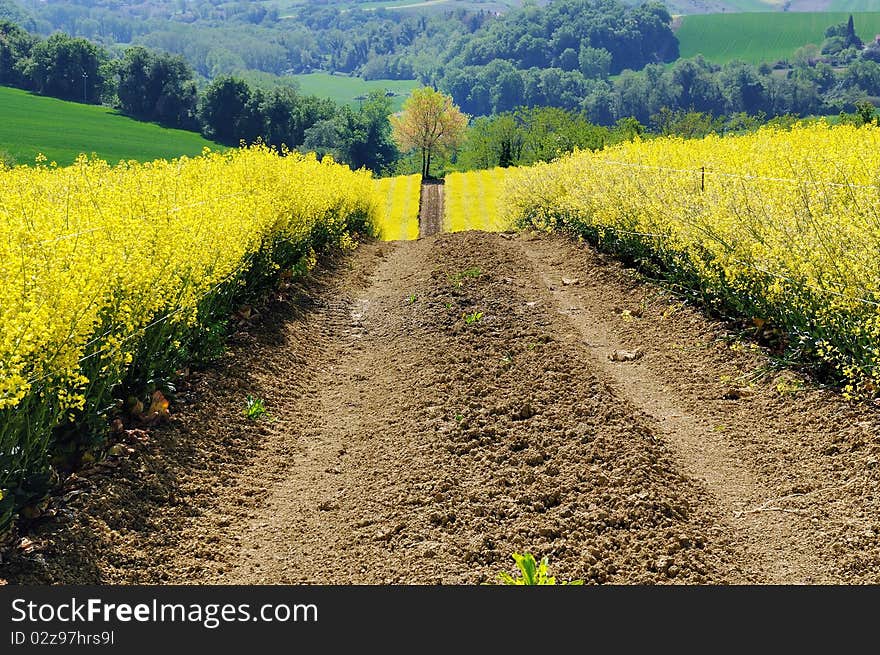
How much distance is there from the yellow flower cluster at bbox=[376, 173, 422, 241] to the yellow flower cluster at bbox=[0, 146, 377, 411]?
2088cm

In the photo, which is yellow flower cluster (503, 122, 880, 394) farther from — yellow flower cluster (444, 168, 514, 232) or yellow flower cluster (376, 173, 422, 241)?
yellow flower cluster (376, 173, 422, 241)

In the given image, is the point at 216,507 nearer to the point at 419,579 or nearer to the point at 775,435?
the point at 419,579

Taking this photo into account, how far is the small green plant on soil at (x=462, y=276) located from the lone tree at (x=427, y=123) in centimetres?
6482

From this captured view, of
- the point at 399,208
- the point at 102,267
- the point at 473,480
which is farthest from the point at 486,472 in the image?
the point at 399,208

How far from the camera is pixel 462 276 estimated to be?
55.1 ft

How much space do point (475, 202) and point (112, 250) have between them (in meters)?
47.1

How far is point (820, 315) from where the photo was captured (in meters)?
9.27

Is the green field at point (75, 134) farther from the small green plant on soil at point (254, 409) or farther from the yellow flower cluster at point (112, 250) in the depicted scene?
the small green plant on soil at point (254, 409)

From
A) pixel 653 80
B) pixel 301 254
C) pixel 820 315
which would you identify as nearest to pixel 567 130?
pixel 301 254

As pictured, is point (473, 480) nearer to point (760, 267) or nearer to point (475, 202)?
point (760, 267)

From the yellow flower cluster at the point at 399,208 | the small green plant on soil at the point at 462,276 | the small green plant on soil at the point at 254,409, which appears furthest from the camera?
the yellow flower cluster at the point at 399,208

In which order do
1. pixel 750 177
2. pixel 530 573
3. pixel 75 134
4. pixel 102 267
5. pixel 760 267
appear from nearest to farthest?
pixel 530 573
pixel 102 267
pixel 760 267
pixel 750 177
pixel 75 134

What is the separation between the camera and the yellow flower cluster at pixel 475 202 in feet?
148

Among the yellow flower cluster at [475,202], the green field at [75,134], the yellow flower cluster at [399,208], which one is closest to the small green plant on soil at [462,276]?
the yellow flower cluster at [399,208]
